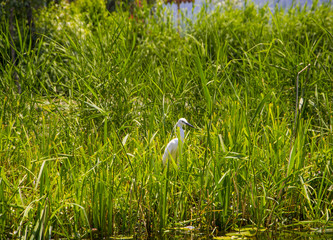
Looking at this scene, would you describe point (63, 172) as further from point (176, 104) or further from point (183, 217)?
point (176, 104)

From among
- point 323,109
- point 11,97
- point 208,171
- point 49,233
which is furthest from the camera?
point 323,109

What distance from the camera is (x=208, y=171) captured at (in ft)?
8.94

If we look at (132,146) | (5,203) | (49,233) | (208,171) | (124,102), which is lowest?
(49,233)

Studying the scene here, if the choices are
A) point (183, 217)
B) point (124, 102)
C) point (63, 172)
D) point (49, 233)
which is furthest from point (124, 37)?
point (49, 233)

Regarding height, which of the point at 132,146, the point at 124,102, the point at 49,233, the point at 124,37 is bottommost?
the point at 49,233

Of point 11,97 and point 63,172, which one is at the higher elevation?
point 11,97

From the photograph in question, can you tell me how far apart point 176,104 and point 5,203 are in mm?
2175

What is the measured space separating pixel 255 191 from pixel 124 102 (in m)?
1.65

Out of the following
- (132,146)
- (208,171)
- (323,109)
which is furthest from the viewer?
(323,109)

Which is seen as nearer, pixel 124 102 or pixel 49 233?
pixel 49 233

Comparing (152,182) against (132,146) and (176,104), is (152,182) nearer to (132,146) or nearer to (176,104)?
(132,146)

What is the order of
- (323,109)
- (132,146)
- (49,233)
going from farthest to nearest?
1. (323,109)
2. (132,146)
3. (49,233)

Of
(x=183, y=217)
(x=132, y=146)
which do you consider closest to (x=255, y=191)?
(x=183, y=217)

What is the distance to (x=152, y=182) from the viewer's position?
275 centimetres
